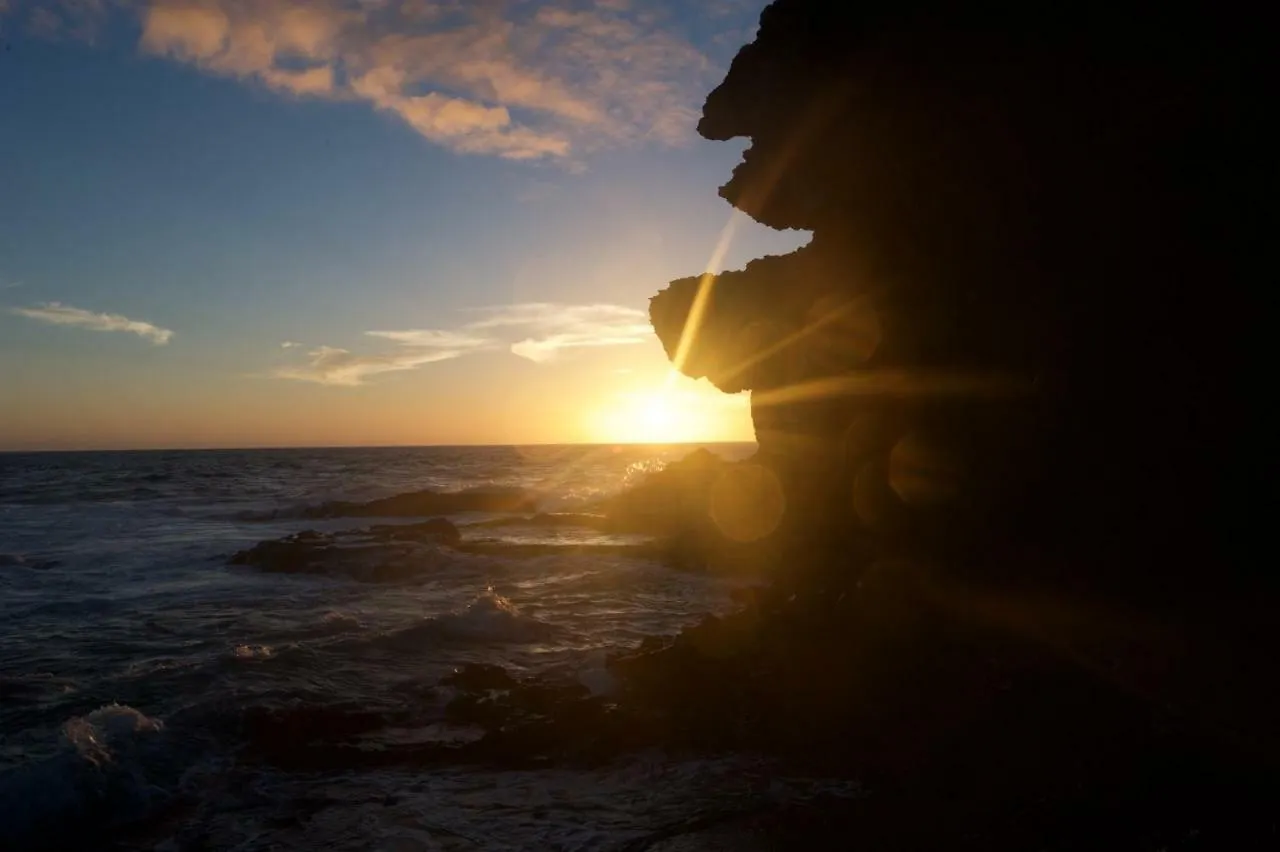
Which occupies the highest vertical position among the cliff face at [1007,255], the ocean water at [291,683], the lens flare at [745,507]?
the cliff face at [1007,255]

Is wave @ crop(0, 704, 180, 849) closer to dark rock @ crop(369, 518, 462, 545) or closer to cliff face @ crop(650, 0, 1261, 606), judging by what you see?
cliff face @ crop(650, 0, 1261, 606)

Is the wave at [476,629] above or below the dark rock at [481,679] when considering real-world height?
below

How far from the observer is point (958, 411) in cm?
982

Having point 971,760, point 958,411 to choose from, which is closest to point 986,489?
point 958,411

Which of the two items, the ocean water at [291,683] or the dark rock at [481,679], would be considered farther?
the dark rock at [481,679]

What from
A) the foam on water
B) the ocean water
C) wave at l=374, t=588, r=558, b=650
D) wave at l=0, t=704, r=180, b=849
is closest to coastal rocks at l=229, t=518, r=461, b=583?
the foam on water

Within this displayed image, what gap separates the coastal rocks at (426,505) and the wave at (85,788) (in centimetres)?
2819

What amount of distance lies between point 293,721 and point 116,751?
66.0 inches

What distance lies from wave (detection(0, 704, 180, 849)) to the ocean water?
0.02 meters

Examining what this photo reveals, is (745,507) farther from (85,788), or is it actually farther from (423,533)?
(85,788)

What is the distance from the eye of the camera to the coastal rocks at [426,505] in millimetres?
36219

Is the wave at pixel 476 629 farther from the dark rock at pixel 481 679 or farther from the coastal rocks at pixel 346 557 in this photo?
the coastal rocks at pixel 346 557

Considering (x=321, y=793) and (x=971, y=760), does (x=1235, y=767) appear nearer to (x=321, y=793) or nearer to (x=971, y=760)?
(x=971, y=760)

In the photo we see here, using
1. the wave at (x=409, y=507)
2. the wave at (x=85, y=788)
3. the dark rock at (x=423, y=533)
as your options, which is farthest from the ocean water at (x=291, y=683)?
the wave at (x=409, y=507)
